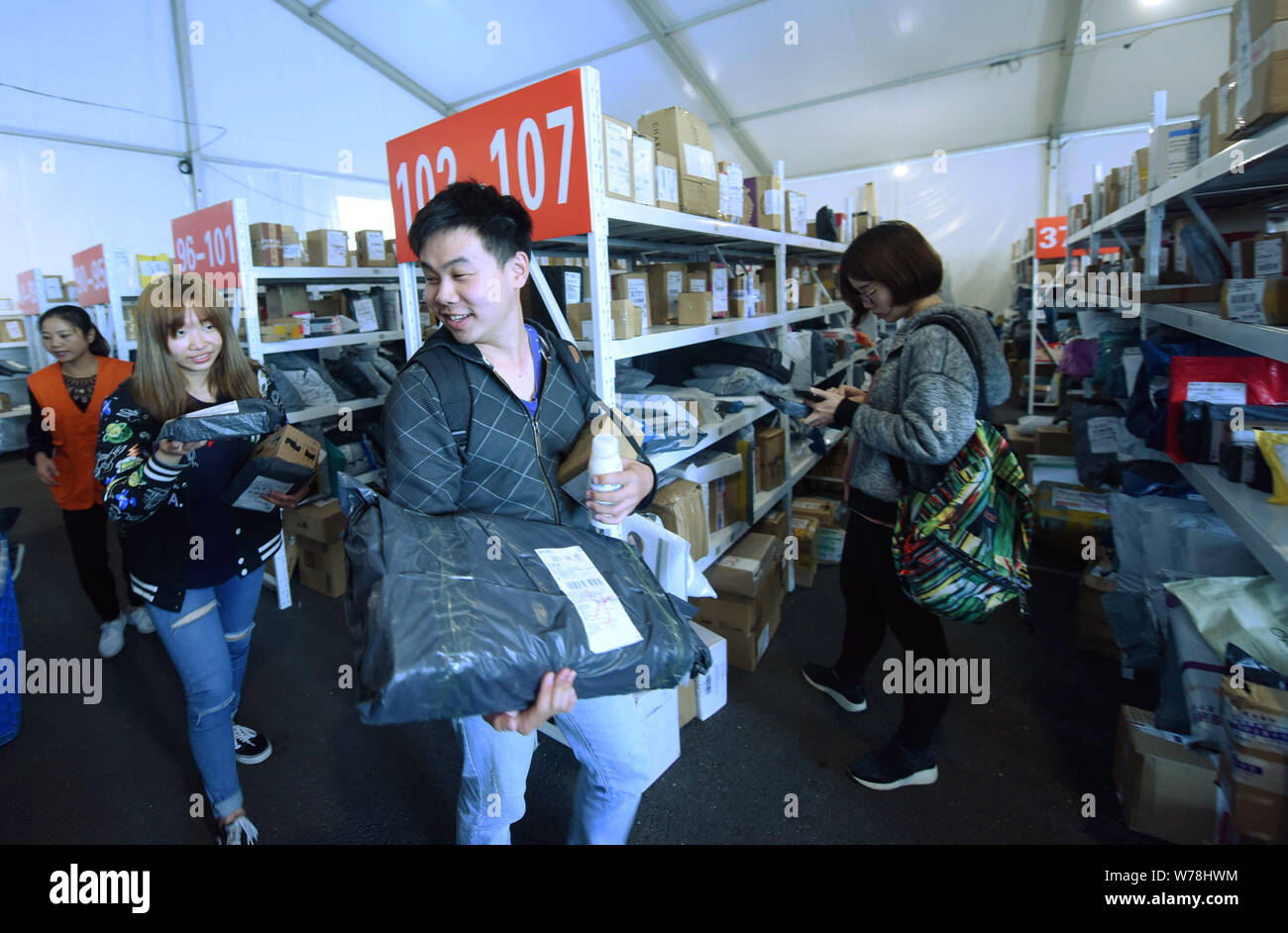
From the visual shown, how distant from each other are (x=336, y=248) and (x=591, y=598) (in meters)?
3.35

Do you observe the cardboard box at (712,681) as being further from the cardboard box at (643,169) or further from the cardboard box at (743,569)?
the cardboard box at (643,169)

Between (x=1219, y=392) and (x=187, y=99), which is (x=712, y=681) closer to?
(x=1219, y=392)

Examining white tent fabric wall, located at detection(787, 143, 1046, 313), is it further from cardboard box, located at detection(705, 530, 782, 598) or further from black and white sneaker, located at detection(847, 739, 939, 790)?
black and white sneaker, located at detection(847, 739, 939, 790)

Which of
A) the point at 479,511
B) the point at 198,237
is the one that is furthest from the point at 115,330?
the point at 479,511

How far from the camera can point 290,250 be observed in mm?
3467

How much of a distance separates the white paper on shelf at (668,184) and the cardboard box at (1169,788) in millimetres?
2102

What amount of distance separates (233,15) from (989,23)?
27.2ft

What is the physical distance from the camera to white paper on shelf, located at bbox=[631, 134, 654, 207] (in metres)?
1.92

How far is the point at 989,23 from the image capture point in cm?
663

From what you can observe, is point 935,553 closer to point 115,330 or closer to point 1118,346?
point 1118,346

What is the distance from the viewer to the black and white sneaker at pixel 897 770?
6.19 ft

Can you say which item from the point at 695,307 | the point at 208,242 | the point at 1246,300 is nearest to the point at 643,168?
the point at 695,307

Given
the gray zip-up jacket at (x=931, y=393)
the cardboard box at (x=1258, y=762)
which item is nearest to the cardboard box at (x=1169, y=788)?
the cardboard box at (x=1258, y=762)

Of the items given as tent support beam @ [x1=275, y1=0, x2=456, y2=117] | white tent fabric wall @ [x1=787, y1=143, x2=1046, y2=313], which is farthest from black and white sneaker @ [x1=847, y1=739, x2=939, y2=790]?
tent support beam @ [x1=275, y1=0, x2=456, y2=117]
